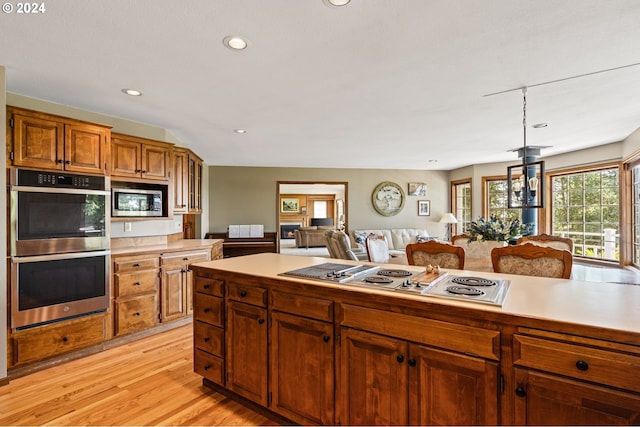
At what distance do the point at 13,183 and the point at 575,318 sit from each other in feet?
11.9

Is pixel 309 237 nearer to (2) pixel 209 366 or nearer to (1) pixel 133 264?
(1) pixel 133 264

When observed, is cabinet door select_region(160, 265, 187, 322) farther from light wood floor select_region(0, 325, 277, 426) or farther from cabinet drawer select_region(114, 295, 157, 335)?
light wood floor select_region(0, 325, 277, 426)

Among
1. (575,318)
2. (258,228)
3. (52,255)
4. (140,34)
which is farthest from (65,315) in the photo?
(258,228)

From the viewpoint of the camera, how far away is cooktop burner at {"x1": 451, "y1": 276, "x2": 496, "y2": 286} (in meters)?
1.58

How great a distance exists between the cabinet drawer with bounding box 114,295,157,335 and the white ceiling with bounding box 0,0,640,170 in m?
2.00

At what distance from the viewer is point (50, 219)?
2566 mm

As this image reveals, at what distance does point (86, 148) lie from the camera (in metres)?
2.80

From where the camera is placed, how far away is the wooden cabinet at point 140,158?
10.6 ft

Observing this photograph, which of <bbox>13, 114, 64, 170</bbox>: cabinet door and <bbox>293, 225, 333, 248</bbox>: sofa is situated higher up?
<bbox>13, 114, 64, 170</bbox>: cabinet door

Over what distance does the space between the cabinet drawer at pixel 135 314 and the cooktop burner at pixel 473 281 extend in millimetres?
3068

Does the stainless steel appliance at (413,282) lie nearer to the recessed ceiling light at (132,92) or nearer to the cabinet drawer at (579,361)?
the cabinet drawer at (579,361)

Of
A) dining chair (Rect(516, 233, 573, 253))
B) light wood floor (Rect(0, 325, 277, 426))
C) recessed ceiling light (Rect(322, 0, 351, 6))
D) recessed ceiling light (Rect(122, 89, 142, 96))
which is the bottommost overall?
light wood floor (Rect(0, 325, 277, 426))

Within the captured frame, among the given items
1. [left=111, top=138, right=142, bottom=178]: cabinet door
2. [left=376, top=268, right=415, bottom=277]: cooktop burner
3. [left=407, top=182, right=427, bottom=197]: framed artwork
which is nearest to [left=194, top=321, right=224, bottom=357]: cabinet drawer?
[left=376, top=268, right=415, bottom=277]: cooktop burner

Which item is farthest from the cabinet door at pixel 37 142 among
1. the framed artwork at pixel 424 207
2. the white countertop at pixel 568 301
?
the framed artwork at pixel 424 207
